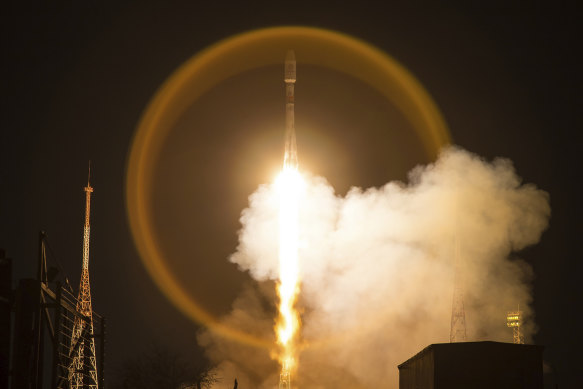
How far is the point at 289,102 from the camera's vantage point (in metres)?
75.6

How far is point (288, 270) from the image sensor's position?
76.2 metres

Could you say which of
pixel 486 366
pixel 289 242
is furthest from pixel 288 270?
pixel 486 366

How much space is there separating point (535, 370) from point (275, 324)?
3864 cm

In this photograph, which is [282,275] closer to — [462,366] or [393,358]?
[393,358]

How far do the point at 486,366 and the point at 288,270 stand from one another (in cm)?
3548

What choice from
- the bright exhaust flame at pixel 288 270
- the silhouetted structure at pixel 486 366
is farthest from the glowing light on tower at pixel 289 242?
the silhouetted structure at pixel 486 366

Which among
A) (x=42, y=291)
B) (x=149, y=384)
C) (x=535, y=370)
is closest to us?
(x=42, y=291)

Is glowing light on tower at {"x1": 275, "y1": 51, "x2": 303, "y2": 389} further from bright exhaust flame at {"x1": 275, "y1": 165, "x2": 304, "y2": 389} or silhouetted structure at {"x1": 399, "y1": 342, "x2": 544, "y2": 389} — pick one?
silhouetted structure at {"x1": 399, "y1": 342, "x2": 544, "y2": 389}

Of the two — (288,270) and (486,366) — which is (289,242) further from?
(486,366)

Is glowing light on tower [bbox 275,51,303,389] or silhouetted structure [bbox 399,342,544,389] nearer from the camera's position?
silhouetted structure [bbox 399,342,544,389]

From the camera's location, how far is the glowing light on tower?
7462 cm

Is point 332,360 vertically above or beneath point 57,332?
above

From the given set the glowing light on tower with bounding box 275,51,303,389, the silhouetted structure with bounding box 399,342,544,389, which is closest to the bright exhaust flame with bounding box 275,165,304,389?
the glowing light on tower with bounding box 275,51,303,389

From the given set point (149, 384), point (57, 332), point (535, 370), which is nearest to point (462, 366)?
point (535, 370)
